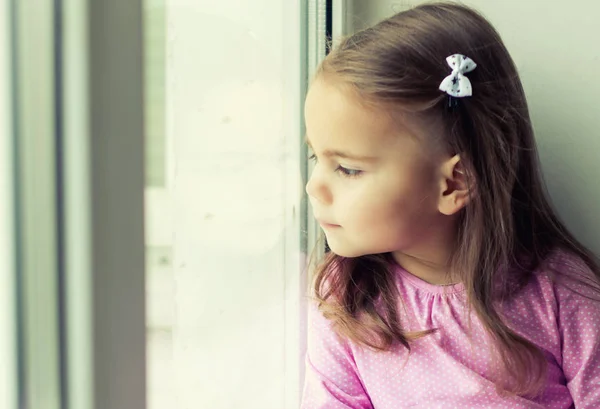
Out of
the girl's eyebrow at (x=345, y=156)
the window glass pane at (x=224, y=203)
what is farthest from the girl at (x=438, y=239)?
the window glass pane at (x=224, y=203)

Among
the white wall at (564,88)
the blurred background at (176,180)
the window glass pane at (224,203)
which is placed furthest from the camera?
the white wall at (564,88)

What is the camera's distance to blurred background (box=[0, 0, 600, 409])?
48cm

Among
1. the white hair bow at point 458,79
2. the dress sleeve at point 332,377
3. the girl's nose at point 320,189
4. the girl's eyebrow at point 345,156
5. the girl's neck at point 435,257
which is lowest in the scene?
the dress sleeve at point 332,377

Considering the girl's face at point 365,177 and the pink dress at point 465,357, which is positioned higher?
the girl's face at point 365,177

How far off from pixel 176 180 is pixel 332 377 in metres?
0.41

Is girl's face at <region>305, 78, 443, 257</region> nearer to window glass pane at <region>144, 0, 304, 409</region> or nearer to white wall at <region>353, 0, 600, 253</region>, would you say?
window glass pane at <region>144, 0, 304, 409</region>

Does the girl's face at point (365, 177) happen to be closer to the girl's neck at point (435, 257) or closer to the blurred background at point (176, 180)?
the girl's neck at point (435, 257)

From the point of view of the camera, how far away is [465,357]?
93 cm

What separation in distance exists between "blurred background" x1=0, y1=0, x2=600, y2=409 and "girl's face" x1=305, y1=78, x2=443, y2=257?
5.8 inches

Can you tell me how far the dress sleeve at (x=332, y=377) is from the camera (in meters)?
0.98

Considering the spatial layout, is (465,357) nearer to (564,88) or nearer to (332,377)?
(332,377)

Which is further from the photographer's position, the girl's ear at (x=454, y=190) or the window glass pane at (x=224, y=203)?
the girl's ear at (x=454, y=190)

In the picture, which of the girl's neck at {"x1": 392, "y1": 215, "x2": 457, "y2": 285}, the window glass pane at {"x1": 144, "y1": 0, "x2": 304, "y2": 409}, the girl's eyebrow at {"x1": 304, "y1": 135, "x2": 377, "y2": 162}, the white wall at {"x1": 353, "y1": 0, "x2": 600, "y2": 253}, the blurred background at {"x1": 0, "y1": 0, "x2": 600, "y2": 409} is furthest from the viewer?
the white wall at {"x1": 353, "y1": 0, "x2": 600, "y2": 253}

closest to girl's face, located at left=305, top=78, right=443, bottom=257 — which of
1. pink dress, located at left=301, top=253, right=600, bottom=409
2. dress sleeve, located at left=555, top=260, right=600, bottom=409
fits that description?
pink dress, located at left=301, top=253, right=600, bottom=409
